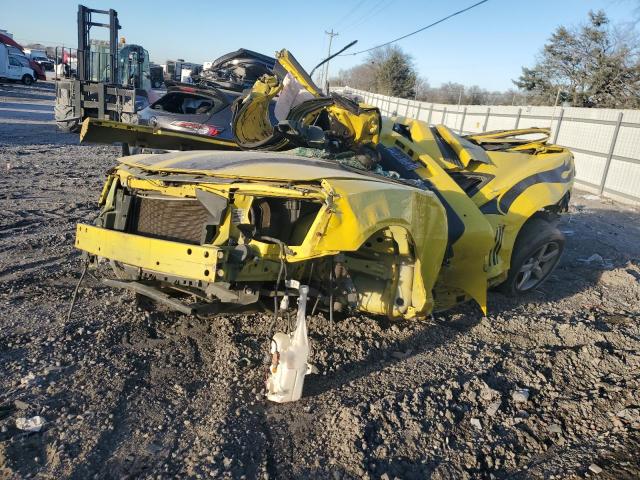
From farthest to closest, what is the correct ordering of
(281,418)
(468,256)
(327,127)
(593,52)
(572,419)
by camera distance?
1. (593,52)
2. (327,127)
3. (468,256)
4. (572,419)
5. (281,418)

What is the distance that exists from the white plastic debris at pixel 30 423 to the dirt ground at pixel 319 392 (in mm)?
28

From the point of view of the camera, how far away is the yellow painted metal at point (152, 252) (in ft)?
9.62

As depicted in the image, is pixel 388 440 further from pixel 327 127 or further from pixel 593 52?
pixel 593 52

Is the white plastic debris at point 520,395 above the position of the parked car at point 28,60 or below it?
below

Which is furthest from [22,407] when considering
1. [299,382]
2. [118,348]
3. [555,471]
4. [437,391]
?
[555,471]

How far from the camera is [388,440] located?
9.27 ft

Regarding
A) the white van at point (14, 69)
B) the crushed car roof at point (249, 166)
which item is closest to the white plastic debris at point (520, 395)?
the crushed car roof at point (249, 166)

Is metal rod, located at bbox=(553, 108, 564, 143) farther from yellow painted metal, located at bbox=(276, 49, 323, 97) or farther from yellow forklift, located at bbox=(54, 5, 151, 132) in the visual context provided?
yellow painted metal, located at bbox=(276, 49, 323, 97)

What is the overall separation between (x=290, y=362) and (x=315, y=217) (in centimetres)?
89

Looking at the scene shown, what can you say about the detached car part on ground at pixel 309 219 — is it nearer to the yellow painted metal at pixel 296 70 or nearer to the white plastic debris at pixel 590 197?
the yellow painted metal at pixel 296 70

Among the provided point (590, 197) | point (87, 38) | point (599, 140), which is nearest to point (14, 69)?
point (87, 38)

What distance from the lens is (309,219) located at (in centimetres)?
339

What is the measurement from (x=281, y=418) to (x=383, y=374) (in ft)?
2.82

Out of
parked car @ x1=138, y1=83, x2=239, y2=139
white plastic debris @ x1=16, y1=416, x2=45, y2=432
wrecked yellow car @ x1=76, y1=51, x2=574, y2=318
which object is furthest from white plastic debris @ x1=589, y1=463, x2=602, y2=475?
parked car @ x1=138, y1=83, x2=239, y2=139
